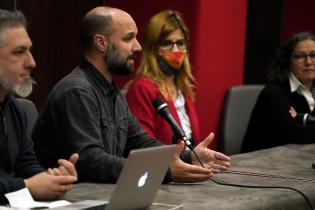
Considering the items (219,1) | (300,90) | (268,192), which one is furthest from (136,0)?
(268,192)

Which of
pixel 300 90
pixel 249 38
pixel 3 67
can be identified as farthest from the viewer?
pixel 249 38

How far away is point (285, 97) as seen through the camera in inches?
→ 187

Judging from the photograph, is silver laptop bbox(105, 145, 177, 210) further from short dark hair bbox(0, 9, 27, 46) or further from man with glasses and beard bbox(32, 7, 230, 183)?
short dark hair bbox(0, 9, 27, 46)

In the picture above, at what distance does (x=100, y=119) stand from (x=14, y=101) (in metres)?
0.36

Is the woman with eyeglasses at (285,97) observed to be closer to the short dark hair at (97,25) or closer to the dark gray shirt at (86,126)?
the dark gray shirt at (86,126)

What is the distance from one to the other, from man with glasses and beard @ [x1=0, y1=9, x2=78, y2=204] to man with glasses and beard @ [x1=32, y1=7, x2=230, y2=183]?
0.56ft

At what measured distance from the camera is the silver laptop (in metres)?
2.31

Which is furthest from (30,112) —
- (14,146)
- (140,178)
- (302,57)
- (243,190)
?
(302,57)

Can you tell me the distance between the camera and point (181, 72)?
14.2ft

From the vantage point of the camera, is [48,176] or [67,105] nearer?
[48,176]

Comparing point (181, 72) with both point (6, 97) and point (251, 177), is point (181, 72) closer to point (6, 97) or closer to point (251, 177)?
point (251, 177)

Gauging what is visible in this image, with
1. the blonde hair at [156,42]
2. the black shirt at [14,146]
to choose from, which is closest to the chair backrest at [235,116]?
the blonde hair at [156,42]

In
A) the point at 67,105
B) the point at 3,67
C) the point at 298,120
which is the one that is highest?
the point at 3,67

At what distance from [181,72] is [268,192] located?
1557mm
